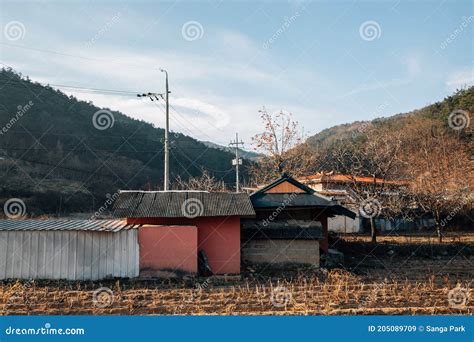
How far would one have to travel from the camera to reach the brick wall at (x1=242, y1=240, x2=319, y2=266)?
1377cm

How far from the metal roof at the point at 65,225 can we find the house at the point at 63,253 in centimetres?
3

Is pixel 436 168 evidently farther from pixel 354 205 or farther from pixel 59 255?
pixel 59 255

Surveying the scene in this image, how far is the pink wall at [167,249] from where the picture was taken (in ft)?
39.6

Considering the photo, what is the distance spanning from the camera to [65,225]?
40.3 ft

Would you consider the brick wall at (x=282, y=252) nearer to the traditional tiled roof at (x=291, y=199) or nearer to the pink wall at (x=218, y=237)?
the pink wall at (x=218, y=237)

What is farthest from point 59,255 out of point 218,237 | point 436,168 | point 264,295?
point 436,168

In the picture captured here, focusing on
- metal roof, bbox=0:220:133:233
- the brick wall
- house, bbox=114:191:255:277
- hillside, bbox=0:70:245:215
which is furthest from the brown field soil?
hillside, bbox=0:70:245:215

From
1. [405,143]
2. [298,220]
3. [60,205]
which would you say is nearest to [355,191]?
[298,220]

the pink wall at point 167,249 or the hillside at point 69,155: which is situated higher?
the hillside at point 69,155

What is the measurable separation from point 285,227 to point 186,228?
12.1 feet

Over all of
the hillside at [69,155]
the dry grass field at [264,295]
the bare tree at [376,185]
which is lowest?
→ the dry grass field at [264,295]

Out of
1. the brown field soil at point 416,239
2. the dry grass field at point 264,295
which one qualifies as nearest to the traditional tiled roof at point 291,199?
the dry grass field at point 264,295

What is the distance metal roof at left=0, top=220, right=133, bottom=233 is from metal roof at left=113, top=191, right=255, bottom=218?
534 mm

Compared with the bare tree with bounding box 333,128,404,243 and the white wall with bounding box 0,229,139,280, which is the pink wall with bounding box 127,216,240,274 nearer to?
the white wall with bounding box 0,229,139,280
